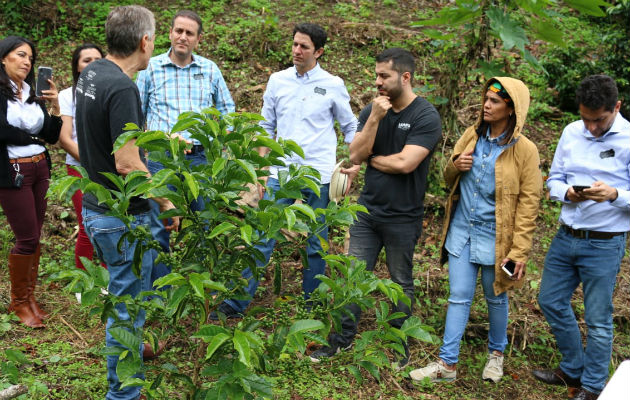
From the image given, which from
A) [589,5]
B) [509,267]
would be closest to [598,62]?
[589,5]

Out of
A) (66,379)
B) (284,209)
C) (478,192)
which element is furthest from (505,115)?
(66,379)

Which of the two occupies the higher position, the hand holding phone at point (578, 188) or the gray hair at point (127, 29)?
the gray hair at point (127, 29)

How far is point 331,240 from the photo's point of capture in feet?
19.9

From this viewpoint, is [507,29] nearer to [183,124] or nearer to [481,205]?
[481,205]

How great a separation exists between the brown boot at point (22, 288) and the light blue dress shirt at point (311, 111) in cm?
194

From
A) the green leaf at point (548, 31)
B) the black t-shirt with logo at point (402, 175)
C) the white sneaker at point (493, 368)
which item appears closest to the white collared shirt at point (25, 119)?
the black t-shirt with logo at point (402, 175)

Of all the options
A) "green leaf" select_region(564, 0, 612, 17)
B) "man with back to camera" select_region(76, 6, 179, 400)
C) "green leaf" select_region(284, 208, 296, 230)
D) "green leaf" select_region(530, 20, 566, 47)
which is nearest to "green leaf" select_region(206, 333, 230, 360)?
"green leaf" select_region(284, 208, 296, 230)

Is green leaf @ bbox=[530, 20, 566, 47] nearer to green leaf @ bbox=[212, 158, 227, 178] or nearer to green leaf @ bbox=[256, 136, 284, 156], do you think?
green leaf @ bbox=[256, 136, 284, 156]

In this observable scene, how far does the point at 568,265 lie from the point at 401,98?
5.41 feet

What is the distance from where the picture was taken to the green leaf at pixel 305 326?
2240mm

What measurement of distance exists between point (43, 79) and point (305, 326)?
3220 mm

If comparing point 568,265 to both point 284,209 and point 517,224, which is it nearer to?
point 517,224

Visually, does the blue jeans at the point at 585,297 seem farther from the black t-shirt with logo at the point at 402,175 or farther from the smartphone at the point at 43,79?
the smartphone at the point at 43,79

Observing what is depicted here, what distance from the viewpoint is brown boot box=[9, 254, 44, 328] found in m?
4.54
